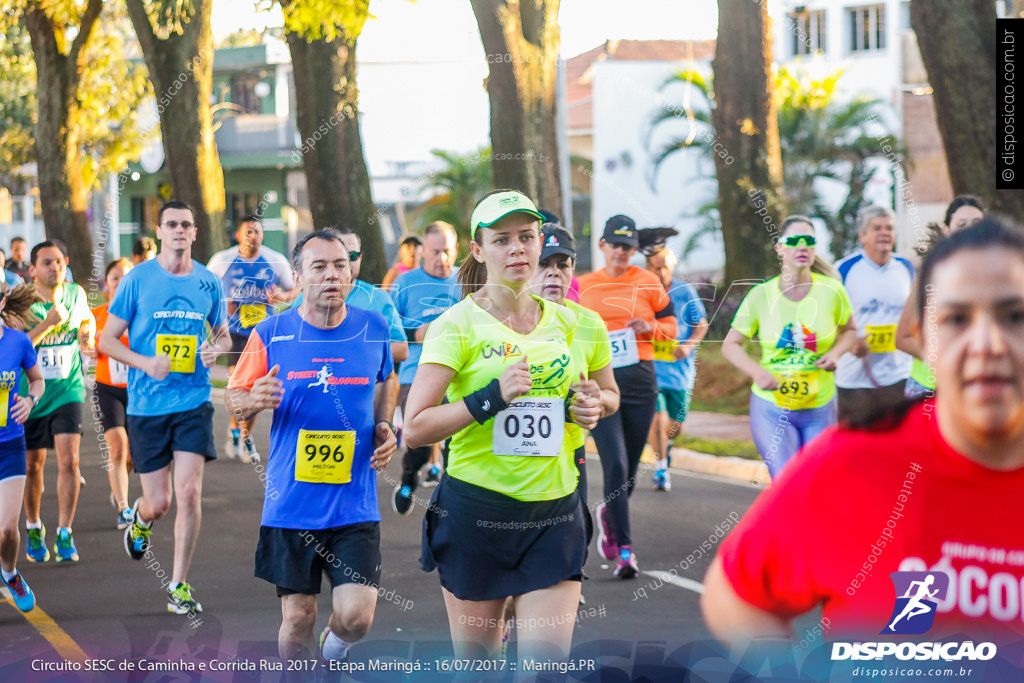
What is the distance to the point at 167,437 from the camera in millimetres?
6672

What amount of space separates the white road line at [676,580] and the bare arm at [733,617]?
493 cm

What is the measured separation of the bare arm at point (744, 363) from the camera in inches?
249

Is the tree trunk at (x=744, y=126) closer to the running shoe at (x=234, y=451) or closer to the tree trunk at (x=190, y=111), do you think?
the running shoe at (x=234, y=451)

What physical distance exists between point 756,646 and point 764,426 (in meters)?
4.65

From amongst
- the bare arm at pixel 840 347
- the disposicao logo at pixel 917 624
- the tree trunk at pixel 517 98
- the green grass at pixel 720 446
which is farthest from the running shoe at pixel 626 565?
the tree trunk at pixel 517 98

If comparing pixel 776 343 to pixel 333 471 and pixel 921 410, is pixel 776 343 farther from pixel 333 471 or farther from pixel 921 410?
pixel 921 410

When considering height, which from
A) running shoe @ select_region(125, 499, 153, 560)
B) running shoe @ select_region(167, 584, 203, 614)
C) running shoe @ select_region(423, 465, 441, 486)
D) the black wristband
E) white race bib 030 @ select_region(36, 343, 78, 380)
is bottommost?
running shoe @ select_region(423, 465, 441, 486)

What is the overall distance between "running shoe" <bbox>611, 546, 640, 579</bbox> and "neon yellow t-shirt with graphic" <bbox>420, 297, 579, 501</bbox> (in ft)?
10.1

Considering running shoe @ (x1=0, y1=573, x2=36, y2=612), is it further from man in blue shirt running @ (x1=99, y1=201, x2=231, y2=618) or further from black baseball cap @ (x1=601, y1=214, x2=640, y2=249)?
black baseball cap @ (x1=601, y1=214, x2=640, y2=249)

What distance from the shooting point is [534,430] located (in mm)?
3971

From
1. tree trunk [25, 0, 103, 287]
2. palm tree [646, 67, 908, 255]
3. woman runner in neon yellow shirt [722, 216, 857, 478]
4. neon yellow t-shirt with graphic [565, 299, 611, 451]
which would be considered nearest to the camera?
neon yellow t-shirt with graphic [565, 299, 611, 451]

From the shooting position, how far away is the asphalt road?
514 centimetres

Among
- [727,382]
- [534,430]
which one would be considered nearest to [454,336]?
[534,430]

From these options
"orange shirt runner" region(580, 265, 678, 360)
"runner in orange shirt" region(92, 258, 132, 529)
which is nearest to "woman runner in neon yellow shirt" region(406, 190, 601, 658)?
"orange shirt runner" region(580, 265, 678, 360)
